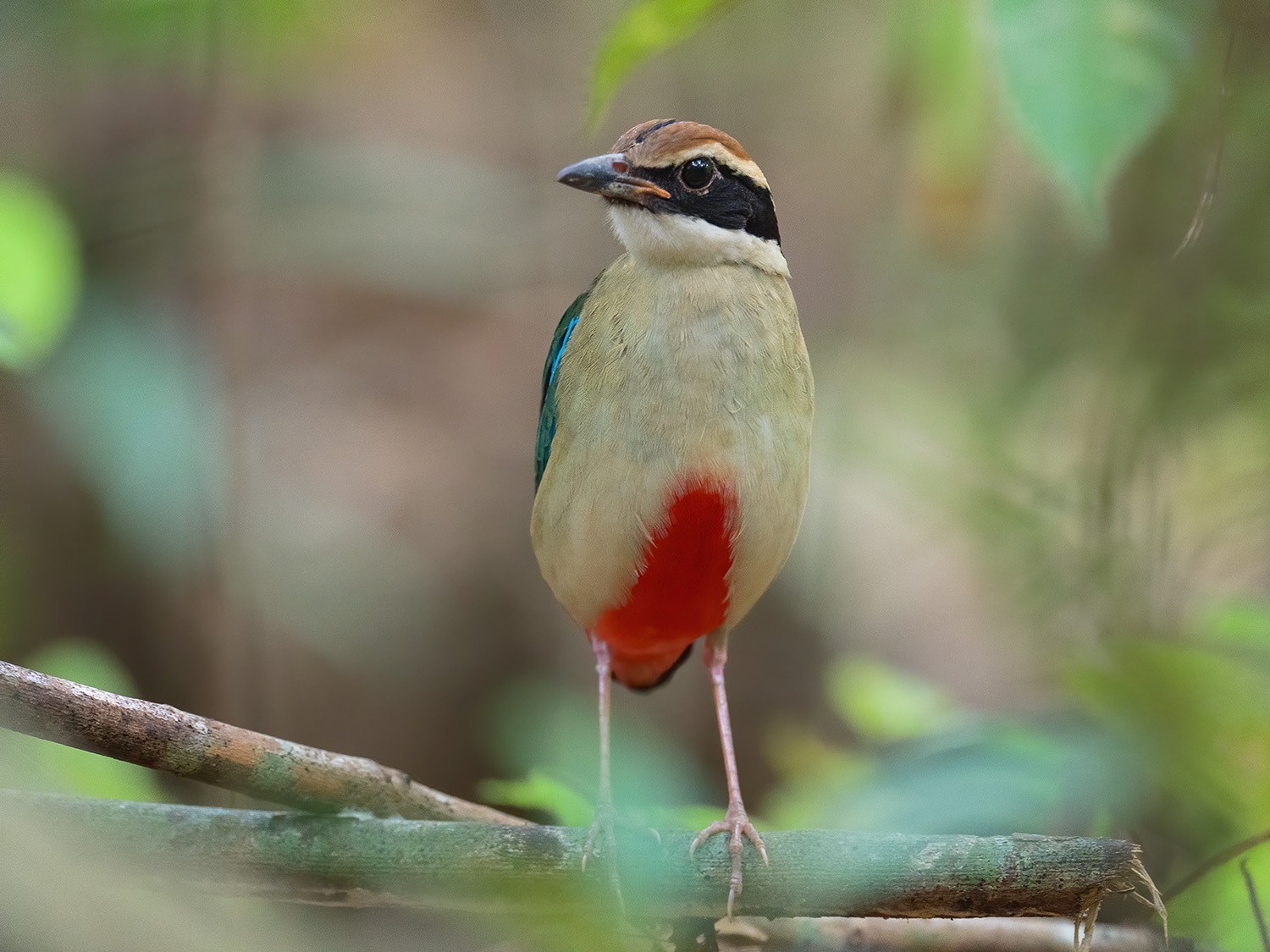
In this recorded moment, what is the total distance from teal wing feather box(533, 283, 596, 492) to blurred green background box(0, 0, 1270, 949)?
0.81 m

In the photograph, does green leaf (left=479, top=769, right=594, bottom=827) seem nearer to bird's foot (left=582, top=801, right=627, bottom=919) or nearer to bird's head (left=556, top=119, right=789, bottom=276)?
bird's foot (left=582, top=801, right=627, bottom=919)

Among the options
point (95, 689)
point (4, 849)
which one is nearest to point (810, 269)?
point (95, 689)

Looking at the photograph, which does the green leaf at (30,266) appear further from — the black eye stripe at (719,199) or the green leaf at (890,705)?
the green leaf at (890,705)

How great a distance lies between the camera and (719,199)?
294 cm

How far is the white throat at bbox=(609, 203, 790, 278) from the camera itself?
2.89m

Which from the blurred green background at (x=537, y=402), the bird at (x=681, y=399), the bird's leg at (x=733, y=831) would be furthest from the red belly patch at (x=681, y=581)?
the blurred green background at (x=537, y=402)

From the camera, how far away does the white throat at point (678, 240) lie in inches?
114

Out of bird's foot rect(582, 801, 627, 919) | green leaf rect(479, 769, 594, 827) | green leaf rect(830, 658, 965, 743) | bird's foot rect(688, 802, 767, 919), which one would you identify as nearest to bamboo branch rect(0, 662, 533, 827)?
green leaf rect(479, 769, 594, 827)

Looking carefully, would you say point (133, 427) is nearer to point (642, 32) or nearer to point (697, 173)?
point (697, 173)

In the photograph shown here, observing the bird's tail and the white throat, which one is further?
the bird's tail

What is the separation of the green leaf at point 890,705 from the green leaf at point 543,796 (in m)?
1.12

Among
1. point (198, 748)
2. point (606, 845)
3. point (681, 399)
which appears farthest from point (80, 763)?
point (681, 399)

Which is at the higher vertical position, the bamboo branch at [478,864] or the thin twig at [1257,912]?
the bamboo branch at [478,864]

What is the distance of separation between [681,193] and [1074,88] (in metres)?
1.22
